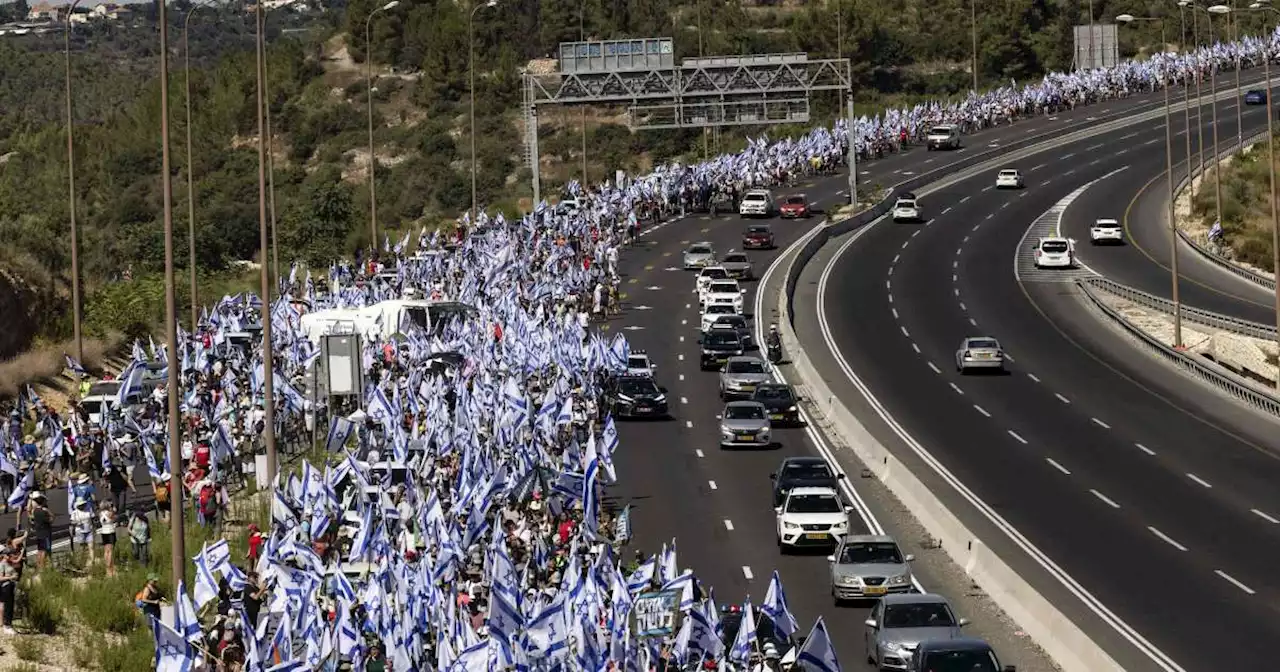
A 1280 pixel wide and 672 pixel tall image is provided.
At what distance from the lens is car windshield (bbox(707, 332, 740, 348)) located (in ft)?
208

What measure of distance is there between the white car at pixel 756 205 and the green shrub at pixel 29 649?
6827 centimetres

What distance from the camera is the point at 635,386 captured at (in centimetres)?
5559

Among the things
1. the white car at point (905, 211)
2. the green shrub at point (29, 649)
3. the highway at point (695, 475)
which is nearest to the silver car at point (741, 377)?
the highway at point (695, 475)

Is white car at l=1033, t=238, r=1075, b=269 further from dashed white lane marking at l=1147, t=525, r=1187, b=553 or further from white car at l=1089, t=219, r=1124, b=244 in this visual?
dashed white lane marking at l=1147, t=525, r=1187, b=553

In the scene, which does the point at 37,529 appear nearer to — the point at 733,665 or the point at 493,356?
the point at 733,665

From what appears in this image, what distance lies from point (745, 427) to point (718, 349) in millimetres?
12904

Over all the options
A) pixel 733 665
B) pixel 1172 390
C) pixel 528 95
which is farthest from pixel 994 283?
pixel 733 665

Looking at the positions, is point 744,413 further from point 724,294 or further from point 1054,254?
point 1054,254

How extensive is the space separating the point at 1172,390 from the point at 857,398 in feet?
28.9

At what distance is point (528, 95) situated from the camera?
99.5 metres

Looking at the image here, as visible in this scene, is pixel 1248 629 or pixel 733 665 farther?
pixel 1248 629

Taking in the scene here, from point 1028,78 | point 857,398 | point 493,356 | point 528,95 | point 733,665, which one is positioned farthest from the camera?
point 1028,78

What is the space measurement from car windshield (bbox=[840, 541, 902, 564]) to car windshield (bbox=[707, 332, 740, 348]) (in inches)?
1131

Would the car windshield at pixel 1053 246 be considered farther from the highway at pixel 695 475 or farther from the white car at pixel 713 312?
the white car at pixel 713 312
